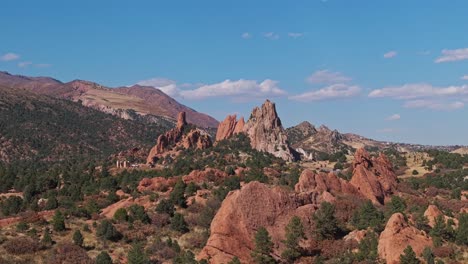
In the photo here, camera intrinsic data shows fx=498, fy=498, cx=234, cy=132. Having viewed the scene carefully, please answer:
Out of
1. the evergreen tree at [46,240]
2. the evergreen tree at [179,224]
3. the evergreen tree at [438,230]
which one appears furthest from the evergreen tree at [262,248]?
the evergreen tree at [46,240]

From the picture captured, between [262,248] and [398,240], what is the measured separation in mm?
15910

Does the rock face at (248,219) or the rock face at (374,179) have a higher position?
the rock face at (374,179)

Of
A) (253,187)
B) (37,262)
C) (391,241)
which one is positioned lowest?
(37,262)

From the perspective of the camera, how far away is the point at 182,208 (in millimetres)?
85625

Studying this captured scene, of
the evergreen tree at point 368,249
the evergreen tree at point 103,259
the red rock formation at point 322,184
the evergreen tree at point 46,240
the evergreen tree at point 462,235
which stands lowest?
the evergreen tree at point 103,259

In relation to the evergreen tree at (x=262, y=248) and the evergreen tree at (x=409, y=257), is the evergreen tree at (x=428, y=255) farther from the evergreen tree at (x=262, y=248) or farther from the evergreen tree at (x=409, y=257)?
the evergreen tree at (x=262, y=248)

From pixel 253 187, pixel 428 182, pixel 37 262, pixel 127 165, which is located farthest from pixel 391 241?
pixel 127 165

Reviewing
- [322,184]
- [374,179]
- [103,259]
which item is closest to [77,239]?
[103,259]

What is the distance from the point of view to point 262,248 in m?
57.7

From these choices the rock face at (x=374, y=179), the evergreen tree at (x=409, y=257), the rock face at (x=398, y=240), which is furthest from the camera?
the rock face at (x=374, y=179)

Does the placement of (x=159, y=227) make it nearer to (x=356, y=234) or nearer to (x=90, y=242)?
(x=90, y=242)

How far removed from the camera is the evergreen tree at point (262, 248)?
185 feet

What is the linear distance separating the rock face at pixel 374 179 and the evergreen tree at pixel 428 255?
34.5 m

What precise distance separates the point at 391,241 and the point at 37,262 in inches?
1594
